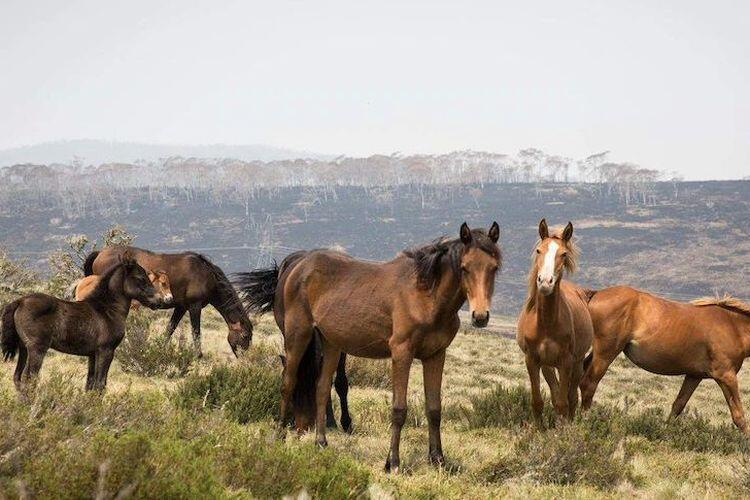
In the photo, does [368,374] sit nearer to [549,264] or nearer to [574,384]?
[574,384]

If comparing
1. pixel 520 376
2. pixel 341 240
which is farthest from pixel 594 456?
pixel 341 240

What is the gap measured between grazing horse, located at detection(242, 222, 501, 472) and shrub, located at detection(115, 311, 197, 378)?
4.39 metres

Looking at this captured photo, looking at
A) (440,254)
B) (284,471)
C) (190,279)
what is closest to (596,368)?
(440,254)

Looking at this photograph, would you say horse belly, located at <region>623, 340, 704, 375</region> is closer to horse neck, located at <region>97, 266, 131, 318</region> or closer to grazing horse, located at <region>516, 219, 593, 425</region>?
grazing horse, located at <region>516, 219, 593, 425</region>

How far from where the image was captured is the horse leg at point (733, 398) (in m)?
9.79

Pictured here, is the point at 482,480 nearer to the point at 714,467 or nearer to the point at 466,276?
the point at 466,276

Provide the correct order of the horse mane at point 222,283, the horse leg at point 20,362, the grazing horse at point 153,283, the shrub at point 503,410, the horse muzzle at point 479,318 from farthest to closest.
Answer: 1. the horse mane at point 222,283
2. the grazing horse at point 153,283
3. the shrub at point 503,410
4. the horse leg at point 20,362
5. the horse muzzle at point 479,318

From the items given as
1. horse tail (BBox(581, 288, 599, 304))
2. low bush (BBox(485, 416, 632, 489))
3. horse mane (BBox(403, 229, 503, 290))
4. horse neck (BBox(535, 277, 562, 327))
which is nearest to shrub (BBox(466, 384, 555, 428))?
horse neck (BBox(535, 277, 562, 327))

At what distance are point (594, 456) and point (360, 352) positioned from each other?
7.99ft

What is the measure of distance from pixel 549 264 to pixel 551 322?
0.81 meters

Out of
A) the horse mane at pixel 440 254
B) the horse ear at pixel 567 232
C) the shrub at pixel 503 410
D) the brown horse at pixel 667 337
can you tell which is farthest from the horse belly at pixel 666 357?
the horse mane at pixel 440 254

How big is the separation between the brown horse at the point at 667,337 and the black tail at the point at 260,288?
15.0ft

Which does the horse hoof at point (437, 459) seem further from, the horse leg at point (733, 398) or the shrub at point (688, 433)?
the horse leg at point (733, 398)

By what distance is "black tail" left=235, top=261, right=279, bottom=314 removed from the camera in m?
9.30
